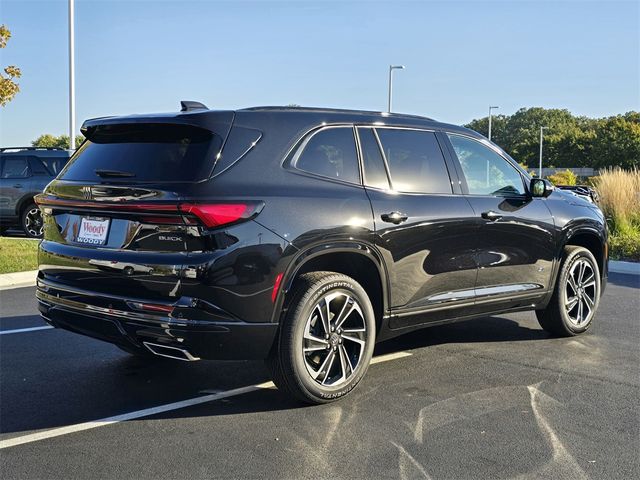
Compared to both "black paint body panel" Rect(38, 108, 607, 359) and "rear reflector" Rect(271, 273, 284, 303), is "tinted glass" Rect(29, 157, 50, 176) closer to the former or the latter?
"black paint body panel" Rect(38, 108, 607, 359)

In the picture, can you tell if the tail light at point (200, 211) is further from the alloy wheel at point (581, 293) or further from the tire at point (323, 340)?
the alloy wheel at point (581, 293)

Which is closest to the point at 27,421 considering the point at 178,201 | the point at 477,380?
the point at 178,201

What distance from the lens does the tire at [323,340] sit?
4117 millimetres

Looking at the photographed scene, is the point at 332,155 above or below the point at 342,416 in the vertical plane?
above

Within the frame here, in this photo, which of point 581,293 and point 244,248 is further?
point 581,293

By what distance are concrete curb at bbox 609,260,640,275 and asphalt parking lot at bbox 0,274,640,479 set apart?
18.8 ft

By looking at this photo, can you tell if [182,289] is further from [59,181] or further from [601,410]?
[601,410]

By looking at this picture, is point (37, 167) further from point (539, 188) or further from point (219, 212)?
point (219, 212)

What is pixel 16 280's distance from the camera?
31.4 feet

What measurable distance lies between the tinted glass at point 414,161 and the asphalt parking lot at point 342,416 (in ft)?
4.62

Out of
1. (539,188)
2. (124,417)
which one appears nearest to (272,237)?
(124,417)

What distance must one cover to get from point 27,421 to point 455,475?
2.54 meters

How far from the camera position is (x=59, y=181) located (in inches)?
179

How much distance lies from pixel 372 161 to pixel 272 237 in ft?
3.83
